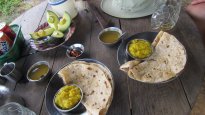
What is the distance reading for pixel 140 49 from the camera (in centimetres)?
103

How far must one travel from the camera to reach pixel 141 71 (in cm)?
96

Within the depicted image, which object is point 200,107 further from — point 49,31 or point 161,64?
point 49,31

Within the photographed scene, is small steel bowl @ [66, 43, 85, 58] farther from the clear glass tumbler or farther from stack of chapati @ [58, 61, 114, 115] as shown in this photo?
the clear glass tumbler

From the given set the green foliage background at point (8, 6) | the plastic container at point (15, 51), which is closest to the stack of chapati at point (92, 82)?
the plastic container at point (15, 51)

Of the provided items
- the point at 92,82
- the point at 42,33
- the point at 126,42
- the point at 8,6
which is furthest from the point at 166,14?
the point at 8,6

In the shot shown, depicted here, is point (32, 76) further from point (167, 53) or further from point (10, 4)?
point (10, 4)

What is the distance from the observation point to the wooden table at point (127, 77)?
0.88 m

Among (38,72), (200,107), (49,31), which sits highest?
(49,31)

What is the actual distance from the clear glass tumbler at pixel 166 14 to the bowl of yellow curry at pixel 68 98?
58cm

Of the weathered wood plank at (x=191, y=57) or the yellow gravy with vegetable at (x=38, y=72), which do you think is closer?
the weathered wood plank at (x=191, y=57)

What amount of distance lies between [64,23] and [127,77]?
57 cm

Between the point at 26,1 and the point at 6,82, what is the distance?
273 cm

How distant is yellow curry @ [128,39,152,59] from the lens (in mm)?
1022

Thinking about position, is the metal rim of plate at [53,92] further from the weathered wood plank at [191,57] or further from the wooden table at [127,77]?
the weathered wood plank at [191,57]
